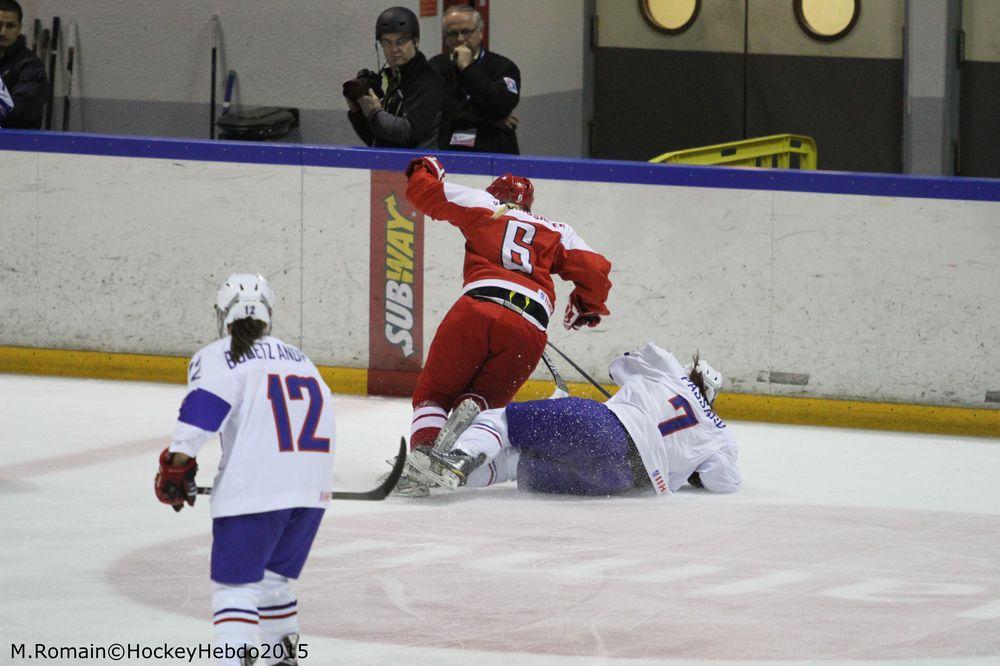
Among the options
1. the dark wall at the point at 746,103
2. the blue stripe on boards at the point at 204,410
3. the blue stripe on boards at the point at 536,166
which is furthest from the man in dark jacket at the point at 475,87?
the blue stripe on boards at the point at 204,410

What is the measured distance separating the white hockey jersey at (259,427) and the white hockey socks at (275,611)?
19 centimetres

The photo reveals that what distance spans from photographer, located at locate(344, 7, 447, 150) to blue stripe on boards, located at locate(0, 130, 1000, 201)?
0.16 m

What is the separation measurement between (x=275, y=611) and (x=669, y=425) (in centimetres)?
277

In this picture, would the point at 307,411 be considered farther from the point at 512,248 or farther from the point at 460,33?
the point at 460,33

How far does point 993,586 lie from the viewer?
5.03 m

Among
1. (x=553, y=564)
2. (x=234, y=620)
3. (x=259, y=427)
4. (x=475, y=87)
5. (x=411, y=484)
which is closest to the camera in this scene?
(x=234, y=620)

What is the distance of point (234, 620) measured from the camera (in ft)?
11.5

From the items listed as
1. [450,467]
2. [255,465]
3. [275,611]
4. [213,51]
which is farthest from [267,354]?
[213,51]

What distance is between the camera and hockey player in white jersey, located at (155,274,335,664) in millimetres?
3553

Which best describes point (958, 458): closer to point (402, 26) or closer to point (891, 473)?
point (891, 473)

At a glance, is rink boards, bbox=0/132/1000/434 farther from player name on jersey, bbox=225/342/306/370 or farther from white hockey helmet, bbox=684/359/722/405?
player name on jersey, bbox=225/342/306/370

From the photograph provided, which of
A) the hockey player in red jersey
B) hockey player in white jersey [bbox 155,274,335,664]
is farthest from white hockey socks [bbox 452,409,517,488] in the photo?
hockey player in white jersey [bbox 155,274,335,664]

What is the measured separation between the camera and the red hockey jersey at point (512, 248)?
635cm

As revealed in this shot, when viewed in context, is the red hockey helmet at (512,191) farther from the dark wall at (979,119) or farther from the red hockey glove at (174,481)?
the dark wall at (979,119)
